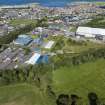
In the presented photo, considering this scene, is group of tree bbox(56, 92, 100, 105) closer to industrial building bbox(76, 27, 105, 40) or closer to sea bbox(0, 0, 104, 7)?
industrial building bbox(76, 27, 105, 40)

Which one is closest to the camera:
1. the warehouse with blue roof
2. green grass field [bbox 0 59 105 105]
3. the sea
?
green grass field [bbox 0 59 105 105]

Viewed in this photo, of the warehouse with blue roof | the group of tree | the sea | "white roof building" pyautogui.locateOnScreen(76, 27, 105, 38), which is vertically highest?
the group of tree

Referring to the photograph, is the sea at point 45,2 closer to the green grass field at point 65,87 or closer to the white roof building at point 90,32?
the white roof building at point 90,32

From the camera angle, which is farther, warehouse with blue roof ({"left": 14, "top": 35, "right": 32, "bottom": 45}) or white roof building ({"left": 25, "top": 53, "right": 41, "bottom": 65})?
warehouse with blue roof ({"left": 14, "top": 35, "right": 32, "bottom": 45})

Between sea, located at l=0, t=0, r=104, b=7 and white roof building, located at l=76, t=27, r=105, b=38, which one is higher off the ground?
white roof building, located at l=76, t=27, r=105, b=38

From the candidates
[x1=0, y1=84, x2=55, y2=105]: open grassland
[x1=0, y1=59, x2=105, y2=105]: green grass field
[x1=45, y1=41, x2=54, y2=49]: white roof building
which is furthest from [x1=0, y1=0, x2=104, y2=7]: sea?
[x1=0, y1=84, x2=55, y2=105]: open grassland

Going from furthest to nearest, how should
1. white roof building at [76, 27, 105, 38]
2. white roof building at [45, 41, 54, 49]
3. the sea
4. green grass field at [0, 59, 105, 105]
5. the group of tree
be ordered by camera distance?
1. the sea
2. white roof building at [76, 27, 105, 38]
3. white roof building at [45, 41, 54, 49]
4. green grass field at [0, 59, 105, 105]
5. the group of tree

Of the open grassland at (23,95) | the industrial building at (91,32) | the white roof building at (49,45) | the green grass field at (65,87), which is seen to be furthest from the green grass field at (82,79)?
the industrial building at (91,32)

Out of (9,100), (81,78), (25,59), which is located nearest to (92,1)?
(25,59)

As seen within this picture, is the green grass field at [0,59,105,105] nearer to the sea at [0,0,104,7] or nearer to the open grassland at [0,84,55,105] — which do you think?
the open grassland at [0,84,55,105]
